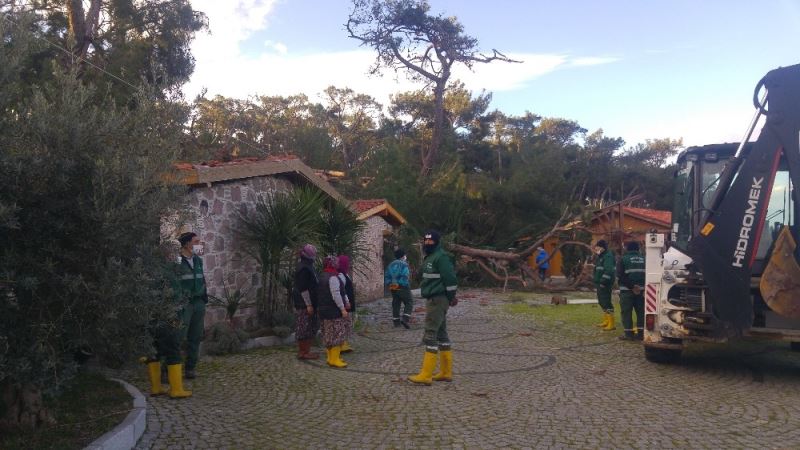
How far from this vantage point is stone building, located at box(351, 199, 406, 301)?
58.3ft

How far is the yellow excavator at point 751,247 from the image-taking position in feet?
24.6

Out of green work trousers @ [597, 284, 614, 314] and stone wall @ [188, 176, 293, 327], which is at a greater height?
stone wall @ [188, 176, 293, 327]

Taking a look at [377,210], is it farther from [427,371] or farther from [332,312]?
[427,371]

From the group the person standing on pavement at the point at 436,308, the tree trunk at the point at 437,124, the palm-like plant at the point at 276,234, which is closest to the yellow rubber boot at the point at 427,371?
the person standing on pavement at the point at 436,308

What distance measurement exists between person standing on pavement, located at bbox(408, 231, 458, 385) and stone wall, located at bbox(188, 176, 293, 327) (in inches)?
164

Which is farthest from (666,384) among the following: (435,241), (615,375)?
(435,241)

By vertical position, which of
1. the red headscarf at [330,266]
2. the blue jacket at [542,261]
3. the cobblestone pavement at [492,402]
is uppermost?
the blue jacket at [542,261]

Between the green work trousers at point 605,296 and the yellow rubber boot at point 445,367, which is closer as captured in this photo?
the yellow rubber boot at point 445,367

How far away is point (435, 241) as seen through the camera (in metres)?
7.95

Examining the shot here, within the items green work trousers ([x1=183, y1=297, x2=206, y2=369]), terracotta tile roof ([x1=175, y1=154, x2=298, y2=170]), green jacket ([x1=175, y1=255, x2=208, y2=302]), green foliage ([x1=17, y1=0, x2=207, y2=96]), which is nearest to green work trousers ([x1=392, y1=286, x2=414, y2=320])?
terracotta tile roof ([x1=175, y1=154, x2=298, y2=170])

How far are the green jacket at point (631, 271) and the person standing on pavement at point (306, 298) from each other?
5407 millimetres

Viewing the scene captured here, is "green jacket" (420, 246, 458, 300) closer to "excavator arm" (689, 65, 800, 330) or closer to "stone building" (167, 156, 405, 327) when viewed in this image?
"excavator arm" (689, 65, 800, 330)

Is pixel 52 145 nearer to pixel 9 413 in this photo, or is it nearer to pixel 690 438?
pixel 9 413

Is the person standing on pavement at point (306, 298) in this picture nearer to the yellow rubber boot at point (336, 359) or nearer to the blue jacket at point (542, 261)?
the yellow rubber boot at point (336, 359)
